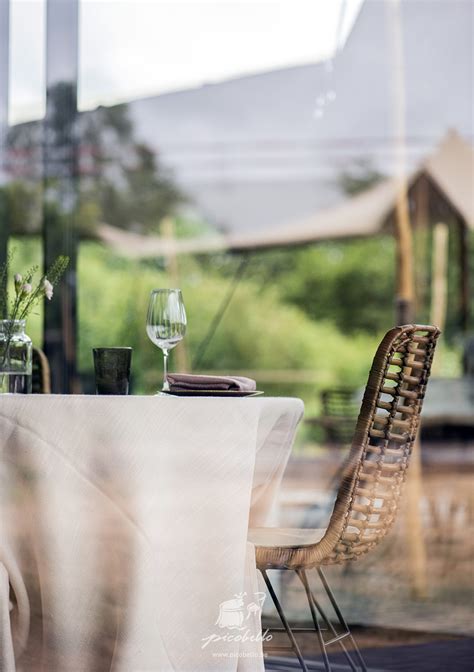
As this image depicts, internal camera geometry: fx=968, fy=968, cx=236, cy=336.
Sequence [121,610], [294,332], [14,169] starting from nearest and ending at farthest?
1. [121,610]
2. [14,169]
3. [294,332]

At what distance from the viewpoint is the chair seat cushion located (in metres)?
1.70

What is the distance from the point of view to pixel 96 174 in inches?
160

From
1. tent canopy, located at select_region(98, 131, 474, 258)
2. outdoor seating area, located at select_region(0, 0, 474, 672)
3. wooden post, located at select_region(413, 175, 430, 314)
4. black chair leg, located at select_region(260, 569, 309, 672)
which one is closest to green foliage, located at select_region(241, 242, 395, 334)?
outdoor seating area, located at select_region(0, 0, 474, 672)

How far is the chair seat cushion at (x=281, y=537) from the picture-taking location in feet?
5.59

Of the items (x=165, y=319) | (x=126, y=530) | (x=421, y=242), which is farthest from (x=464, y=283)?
(x=126, y=530)

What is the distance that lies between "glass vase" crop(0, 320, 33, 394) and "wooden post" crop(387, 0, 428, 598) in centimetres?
155

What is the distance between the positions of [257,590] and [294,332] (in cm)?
353

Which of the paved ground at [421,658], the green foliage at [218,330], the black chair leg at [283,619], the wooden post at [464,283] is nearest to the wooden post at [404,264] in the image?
the wooden post at [464,283]

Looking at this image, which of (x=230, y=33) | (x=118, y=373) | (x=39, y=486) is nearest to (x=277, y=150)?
(x=230, y=33)

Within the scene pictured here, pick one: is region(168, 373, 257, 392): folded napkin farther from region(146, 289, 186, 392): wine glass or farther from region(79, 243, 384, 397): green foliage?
region(79, 243, 384, 397): green foliage

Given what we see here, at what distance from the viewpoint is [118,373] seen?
6.04 feet

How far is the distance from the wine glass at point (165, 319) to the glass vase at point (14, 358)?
24cm

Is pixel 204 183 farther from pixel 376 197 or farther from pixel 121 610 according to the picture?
pixel 121 610

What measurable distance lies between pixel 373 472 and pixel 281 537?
21 cm
